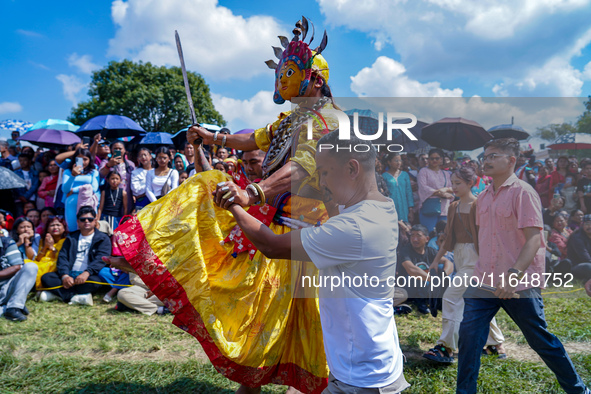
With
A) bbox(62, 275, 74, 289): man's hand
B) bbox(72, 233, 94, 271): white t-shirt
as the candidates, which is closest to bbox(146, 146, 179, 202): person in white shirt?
bbox(72, 233, 94, 271): white t-shirt

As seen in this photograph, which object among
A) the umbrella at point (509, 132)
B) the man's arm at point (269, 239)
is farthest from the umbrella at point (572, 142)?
the man's arm at point (269, 239)

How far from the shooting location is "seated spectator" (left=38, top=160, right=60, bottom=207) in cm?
762

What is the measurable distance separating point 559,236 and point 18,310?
23.2ft

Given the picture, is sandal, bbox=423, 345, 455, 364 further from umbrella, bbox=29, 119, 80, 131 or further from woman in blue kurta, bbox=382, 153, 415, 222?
umbrella, bbox=29, 119, 80, 131

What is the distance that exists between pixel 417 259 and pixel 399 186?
0.91 meters

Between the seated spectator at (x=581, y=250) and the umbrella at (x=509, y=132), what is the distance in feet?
7.72

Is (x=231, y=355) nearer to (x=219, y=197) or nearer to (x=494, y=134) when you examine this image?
(x=219, y=197)

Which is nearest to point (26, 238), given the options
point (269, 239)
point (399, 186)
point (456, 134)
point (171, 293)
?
point (171, 293)

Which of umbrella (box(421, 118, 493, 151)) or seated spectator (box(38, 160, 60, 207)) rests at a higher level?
umbrella (box(421, 118, 493, 151))

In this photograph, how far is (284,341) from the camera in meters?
2.48

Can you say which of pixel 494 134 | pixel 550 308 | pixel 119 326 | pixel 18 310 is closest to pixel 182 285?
pixel 494 134

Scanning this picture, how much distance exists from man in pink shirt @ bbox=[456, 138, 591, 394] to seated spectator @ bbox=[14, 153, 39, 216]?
8028 millimetres

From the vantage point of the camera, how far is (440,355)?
11.7 feet

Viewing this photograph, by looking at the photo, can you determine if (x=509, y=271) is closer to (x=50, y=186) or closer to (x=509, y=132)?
(x=509, y=132)
